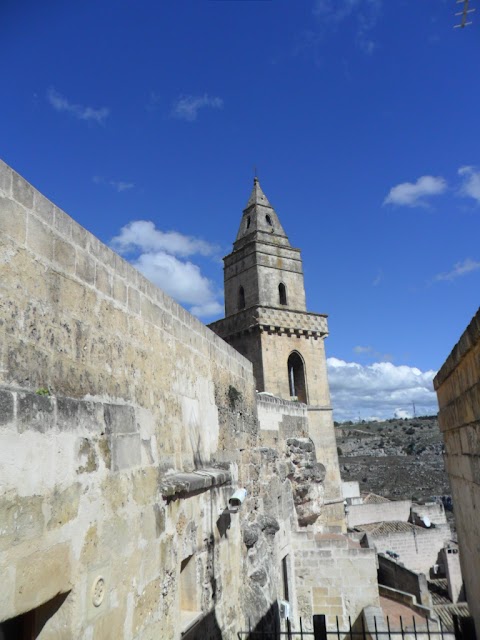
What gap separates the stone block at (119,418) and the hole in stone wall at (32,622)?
0.98m

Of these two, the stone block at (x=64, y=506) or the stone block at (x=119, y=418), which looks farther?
the stone block at (x=119, y=418)

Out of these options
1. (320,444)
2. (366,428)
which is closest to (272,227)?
(320,444)

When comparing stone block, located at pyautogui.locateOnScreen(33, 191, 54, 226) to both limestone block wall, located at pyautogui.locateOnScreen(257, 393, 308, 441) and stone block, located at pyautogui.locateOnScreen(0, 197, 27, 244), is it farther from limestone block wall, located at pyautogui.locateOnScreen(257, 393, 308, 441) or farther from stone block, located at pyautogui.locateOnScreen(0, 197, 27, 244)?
limestone block wall, located at pyautogui.locateOnScreen(257, 393, 308, 441)

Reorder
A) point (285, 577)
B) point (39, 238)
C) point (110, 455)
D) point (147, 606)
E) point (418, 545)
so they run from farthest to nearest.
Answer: point (418, 545), point (285, 577), point (147, 606), point (110, 455), point (39, 238)

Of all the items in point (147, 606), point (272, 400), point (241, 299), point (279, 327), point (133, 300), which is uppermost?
point (241, 299)

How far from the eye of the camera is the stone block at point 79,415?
2.62 meters

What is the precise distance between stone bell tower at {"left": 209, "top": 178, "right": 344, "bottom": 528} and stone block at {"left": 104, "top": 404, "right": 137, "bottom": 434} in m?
17.0

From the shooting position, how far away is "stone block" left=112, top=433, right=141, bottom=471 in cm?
315

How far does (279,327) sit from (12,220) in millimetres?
19150

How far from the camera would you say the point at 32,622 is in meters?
2.54

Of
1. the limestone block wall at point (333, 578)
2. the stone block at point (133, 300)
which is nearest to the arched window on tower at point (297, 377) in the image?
the limestone block wall at point (333, 578)

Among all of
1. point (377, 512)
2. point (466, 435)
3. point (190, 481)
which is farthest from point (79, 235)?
point (377, 512)

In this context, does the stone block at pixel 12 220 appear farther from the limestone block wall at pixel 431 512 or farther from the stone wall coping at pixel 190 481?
the limestone block wall at pixel 431 512

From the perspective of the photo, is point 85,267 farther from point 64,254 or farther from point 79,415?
point 79,415
